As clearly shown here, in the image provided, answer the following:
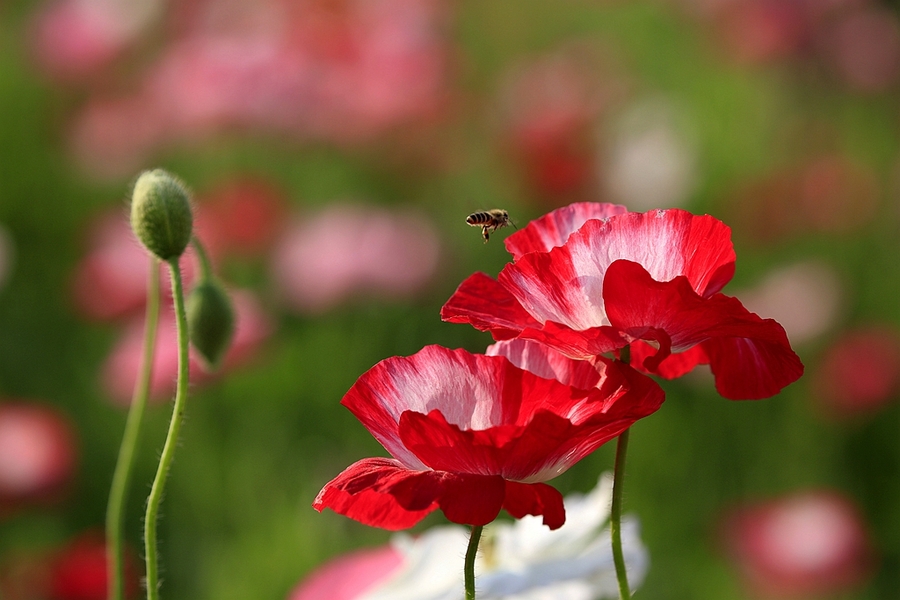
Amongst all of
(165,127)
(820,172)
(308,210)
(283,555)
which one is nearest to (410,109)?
(308,210)

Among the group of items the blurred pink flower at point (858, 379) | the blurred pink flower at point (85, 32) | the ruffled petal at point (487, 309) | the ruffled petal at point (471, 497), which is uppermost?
the blurred pink flower at point (85, 32)

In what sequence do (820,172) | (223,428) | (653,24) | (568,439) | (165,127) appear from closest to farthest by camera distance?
1. (568,439)
2. (223,428)
3. (820,172)
4. (165,127)
5. (653,24)

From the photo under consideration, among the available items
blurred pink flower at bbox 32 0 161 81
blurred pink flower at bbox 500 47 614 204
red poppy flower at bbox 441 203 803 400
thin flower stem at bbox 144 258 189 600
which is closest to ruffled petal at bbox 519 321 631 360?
red poppy flower at bbox 441 203 803 400

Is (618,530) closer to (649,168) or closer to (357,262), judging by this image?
(357,262)

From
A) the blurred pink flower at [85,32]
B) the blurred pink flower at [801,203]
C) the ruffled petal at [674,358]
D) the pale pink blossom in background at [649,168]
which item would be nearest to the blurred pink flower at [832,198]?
the blurred pink flower at [801,203]

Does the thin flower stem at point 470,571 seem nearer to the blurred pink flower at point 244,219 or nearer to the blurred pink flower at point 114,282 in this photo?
the blurred pink flower at point 114,282

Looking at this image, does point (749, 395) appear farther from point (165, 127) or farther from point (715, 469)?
point (165, 127)
